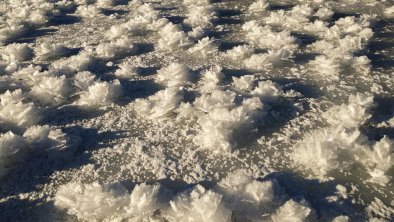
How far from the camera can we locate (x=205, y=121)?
2.81m

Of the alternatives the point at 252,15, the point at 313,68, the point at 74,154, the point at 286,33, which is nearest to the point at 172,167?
the point at 74,154

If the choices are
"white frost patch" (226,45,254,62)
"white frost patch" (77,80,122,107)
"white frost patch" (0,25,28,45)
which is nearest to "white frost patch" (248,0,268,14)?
"white frost patch" (226,45,254,62)

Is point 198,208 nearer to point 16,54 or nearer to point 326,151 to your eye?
point 326,151

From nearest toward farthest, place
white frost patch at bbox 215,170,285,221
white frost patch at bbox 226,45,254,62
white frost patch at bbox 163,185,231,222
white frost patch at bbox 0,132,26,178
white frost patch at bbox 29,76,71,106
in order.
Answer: white frost patch at bbox 163,185,231,222, white frost patch at bbox 215,170,285,221, white frost patch at bbox 0,132,26,178, white frost patch at bbox 29,76,71,106, white frost patch at bbox 226,45,254,62

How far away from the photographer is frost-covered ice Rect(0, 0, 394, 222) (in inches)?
87.6

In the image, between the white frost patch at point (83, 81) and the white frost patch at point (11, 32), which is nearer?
the white frost patch at point (83, 81)

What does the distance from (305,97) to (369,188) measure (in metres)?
1.16

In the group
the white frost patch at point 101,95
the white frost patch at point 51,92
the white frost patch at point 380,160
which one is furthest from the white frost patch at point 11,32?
the white frost patch at point 380,160

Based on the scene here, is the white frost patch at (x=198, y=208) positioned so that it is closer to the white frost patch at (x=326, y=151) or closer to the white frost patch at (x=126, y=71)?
the white frost patch at (x=326, y=151)

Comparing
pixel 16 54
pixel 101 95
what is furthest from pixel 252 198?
pixel 16 54

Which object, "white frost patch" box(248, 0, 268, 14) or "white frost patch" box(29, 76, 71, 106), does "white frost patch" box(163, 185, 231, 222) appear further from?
"white frost patch" box(248, 0, 268, 14)

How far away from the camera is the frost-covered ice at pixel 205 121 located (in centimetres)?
222

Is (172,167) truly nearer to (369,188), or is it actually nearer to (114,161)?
(114,161)

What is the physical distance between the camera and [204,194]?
215 centimetres
